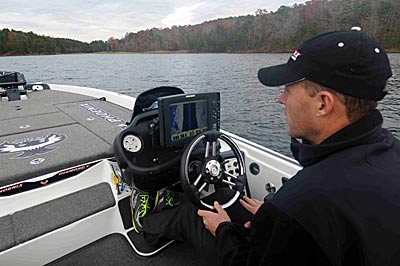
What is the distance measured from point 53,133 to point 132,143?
1.60m

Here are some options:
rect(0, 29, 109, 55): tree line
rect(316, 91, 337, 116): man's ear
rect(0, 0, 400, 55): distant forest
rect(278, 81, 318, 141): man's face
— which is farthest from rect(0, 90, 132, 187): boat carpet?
rect(0, 29, 109, 55): tree line

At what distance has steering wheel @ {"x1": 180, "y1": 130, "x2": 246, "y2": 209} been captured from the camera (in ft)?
4.22

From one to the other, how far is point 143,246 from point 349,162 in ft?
4.51

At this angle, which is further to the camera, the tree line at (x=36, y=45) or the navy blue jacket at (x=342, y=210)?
the tree line at (x=36, y=45)

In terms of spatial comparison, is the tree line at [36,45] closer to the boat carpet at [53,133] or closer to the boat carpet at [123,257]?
the boat carpet at [53,133]

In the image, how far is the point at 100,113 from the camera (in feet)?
11.6

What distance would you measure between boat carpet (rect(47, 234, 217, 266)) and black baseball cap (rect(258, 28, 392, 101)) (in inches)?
48.0

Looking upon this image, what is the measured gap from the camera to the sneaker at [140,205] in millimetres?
1627

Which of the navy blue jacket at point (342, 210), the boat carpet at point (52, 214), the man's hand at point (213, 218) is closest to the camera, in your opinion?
the navy blue jacket at point (342, 210)

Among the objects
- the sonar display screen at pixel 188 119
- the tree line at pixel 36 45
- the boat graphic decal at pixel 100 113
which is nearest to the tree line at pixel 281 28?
the tree line at pixel 36 45

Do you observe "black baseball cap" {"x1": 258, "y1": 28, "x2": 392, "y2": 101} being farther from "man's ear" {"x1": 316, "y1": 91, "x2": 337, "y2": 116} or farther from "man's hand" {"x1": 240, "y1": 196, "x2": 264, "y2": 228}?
"man's hand" {"x1": 240, "y1": 196, "x2": 264, "y2": 228}

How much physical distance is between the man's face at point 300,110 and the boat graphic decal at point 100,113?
2483mm

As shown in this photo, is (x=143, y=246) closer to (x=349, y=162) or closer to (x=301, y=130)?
(x=301, y=130)

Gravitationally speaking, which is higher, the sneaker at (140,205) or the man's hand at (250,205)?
the man's hand at (250,205)
